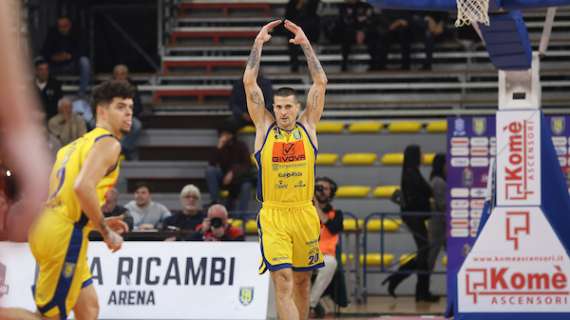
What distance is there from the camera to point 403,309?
15.0m

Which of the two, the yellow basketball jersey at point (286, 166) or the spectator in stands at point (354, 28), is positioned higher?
the spectator in stands at point (354, 28)

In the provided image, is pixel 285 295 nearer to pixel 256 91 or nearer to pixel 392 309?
pixel 256 91

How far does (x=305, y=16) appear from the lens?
2020cm

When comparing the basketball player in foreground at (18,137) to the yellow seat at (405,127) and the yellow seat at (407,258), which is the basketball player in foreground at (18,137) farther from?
the yellow seat at (405,127)

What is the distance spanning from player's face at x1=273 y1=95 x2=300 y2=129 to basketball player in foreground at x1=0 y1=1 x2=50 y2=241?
755cm

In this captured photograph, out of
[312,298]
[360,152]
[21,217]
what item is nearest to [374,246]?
[360,152]

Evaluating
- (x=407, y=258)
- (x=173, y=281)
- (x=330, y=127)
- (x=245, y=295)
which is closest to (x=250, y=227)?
(x=330, y=127)

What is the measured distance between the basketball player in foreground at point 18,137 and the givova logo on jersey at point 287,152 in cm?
752

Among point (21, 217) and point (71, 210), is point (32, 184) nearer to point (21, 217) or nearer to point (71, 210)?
point (21, 217)

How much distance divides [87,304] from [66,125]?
10.2 metres

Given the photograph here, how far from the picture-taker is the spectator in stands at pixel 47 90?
19016 mm

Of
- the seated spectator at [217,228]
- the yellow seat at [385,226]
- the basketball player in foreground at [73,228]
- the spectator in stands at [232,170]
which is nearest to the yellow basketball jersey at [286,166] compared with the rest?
the basketball player in foreground at [73,228]

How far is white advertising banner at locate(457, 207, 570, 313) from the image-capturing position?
1187 cm

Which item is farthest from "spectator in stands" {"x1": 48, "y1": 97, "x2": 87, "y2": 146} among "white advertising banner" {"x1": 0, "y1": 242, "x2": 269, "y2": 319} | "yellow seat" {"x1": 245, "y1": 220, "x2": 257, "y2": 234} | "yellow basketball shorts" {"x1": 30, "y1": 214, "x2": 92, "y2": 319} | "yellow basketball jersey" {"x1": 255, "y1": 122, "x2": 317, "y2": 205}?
"yellow basketball shorts" {"x1": 30, "y1": 214, "x2": 92, "y2": 319}
